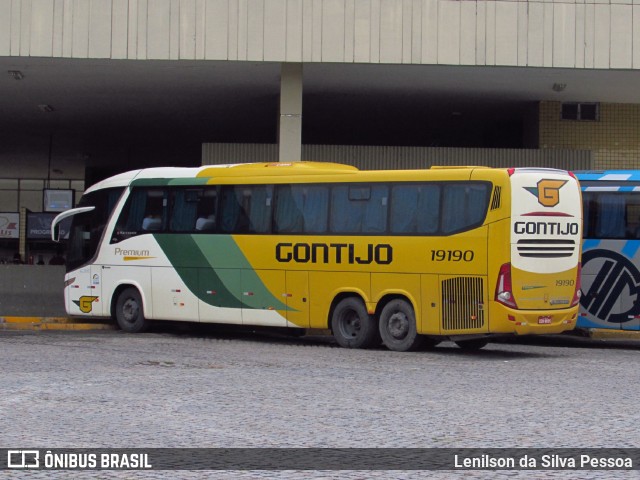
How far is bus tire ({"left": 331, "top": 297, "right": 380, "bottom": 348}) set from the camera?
19.3 meters

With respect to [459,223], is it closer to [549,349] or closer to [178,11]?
[549,349]

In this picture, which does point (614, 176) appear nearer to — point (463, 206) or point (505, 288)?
point (463, 206)

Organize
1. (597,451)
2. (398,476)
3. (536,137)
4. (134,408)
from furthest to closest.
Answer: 1. (536,137)
2. (134,408)
3. (597,451)
4. (398,476)

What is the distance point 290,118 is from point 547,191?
28.7ft

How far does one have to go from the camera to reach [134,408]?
1109cm

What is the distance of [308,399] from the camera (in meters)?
12.0

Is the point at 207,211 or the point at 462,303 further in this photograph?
the point at 207,211

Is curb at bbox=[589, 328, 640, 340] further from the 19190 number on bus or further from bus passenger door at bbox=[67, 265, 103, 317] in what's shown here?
bus passenger door at bbox=[67, 265, 103, 317]

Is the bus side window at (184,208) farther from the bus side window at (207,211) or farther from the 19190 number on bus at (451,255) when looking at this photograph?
the 19190 number on bus at (451,255)

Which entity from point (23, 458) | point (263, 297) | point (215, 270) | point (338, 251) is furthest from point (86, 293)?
point (23, 458)

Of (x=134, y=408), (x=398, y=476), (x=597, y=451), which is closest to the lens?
(x=398, y=476)

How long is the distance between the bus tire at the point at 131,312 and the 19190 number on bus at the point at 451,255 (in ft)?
22.9

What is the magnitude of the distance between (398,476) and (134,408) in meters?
3.96

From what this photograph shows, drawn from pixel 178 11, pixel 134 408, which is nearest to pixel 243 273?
pixel 178 11
